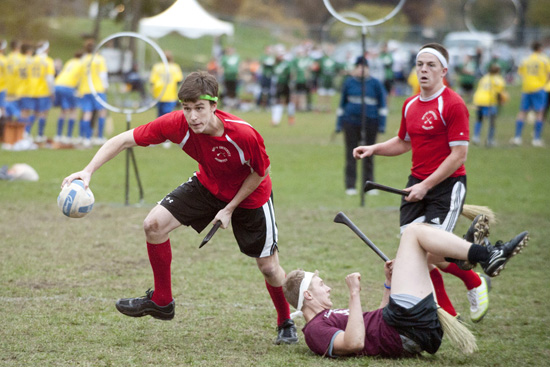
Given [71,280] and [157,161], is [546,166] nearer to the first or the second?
[157,161]

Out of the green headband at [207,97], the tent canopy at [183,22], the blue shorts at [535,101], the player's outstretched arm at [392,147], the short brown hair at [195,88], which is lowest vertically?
the blue shorts at [535,101]

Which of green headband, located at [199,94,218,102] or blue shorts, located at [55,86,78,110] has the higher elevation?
green headband, located at [199,94,218,102]

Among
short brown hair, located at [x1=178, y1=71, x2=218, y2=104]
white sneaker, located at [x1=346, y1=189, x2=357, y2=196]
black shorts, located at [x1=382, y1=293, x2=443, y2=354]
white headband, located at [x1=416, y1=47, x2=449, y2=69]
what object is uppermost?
white headband, located at [x1=416, y1=47, x2=449, y2=69]

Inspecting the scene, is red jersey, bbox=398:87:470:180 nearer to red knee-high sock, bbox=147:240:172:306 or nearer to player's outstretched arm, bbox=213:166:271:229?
player's outstretched arm, bbox=213:166:271:229

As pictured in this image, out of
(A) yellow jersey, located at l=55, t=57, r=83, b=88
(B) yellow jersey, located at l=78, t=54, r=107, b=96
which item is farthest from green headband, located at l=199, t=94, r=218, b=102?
(A) yellow jersey, located at l=55, t=57, r=83, b=88

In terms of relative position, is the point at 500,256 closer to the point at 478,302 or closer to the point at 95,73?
the point at 478,302

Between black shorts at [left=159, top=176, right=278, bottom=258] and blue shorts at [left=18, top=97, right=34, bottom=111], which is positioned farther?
blue shorts at [left=18, top=97, right=34, bottom=111]

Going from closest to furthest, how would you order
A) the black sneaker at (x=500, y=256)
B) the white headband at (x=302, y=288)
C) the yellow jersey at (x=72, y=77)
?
the black sneaker at (x=500, y=256) → the white headband at (x=302, y=288) → the yellow jersey at (x=72, y=77)

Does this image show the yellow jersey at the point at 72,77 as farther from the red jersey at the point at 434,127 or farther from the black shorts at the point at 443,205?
the black shorts at the point at 443,205

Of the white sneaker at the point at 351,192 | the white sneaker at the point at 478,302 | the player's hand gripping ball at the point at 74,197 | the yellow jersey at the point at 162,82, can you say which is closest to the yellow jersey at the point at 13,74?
the yellow jersey at the point at 162,82

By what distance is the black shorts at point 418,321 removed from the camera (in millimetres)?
4355

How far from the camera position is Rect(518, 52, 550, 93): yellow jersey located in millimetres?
17641

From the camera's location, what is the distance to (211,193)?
16.9 ft

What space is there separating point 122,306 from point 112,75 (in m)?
13.9
